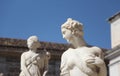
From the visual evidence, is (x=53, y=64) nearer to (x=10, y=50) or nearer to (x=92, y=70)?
(x=10, y=50)

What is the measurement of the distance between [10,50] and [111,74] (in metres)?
3.84

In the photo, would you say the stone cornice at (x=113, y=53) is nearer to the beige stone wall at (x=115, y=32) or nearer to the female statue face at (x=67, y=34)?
the beige stone wall at (x=115, y=32)

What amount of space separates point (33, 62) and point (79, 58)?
146 inches

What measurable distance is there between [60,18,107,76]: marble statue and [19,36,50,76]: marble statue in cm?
340

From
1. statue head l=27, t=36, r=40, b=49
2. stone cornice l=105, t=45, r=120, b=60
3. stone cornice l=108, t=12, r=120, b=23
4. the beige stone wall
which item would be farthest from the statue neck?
the beige stone wall

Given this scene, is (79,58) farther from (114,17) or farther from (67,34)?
(114,17)

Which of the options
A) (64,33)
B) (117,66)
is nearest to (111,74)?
(117,66)

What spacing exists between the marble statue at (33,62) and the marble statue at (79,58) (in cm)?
340

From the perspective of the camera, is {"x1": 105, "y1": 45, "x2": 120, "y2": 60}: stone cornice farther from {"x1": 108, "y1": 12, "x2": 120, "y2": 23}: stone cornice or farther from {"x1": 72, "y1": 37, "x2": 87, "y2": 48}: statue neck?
{"x1": 72, "y1": 37, "x2": 87, "y2": 48}: statue neck

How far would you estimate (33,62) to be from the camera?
27.5 feet

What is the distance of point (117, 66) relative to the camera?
50.5ft

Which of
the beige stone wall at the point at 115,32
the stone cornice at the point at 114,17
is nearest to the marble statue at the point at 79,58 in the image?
the stone cornice at the point at 114,17

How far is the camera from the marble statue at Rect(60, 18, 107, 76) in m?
4.64

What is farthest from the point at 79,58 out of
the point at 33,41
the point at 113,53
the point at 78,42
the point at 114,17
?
the point at 114,17
